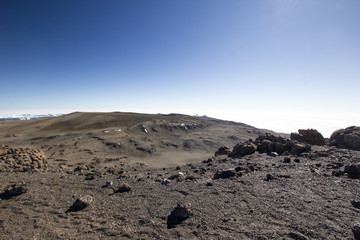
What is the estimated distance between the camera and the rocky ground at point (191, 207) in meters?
4.47

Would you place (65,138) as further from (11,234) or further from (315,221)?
(315,221)

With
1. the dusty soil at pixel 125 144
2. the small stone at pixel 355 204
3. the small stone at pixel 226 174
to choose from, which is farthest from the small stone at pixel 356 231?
the dusty soil at pixel 125 144

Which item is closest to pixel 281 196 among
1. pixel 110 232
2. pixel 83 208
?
pixel 110 232

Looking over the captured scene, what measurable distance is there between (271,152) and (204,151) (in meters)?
24.7

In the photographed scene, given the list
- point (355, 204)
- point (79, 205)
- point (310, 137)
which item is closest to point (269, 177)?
point (355, 204)

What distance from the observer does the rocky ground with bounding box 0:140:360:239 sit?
14.7 ft

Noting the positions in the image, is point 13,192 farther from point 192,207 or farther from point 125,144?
point 125,144

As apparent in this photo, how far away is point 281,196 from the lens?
5.86m

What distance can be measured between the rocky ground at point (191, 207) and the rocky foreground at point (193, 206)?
2 centimetres

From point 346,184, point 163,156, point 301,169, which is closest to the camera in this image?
point 346,184

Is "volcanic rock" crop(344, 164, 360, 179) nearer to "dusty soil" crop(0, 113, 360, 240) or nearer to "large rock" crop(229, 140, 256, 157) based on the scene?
"dusty soil" crop(0, 113, 360, 240)

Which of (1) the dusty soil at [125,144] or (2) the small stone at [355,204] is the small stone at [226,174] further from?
(1) the dusty soil at [125,144]

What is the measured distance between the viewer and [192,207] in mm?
5539

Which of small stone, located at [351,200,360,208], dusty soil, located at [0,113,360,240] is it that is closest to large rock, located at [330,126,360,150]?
dusty soil, located at [0,113,360,240]
